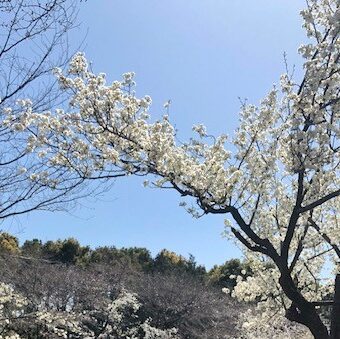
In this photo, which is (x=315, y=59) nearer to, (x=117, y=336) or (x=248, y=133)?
(x=248, y=133)

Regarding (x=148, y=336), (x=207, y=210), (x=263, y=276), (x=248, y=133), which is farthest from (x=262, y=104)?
(x=148, y=336)

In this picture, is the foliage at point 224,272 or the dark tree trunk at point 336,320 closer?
the dark tree trunk at point 336,320

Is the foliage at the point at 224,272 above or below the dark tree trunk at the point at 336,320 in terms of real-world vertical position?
above

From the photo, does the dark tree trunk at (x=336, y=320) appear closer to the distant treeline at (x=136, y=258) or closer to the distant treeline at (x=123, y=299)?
the distant treeline at (x=123, y=299)

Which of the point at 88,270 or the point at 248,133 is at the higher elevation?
the point at 88,270

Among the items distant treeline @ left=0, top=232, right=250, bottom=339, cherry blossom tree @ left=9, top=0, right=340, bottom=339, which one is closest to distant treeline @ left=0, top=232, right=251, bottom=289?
distant treeline @ left=0, top=232, right=250, bottom=339

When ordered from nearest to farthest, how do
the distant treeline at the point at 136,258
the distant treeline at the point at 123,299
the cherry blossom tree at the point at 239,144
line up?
the cherry blossom tree at the point at 239,144 < the distant treeline at the point at 123,299 < the distant treeline at the point at 136,258

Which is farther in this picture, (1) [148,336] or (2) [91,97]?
(1) [148,336]

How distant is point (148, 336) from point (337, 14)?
57.8 feet

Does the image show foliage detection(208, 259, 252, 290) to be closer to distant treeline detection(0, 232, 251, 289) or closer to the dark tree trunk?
distant treeline detection(0, 232, 251, 289)

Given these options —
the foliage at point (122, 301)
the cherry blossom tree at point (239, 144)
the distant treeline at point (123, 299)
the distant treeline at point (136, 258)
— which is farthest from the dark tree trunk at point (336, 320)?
the distant treeline at point (136, 258)

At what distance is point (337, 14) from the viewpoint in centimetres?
571

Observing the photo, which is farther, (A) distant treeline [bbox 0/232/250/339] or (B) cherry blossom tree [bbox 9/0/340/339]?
(A) distant treeline [bbox 0/232/250/339]

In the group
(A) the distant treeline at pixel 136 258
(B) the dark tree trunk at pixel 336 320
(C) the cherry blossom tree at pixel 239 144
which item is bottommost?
(B) the dark tree trunk at pixel 336 320
